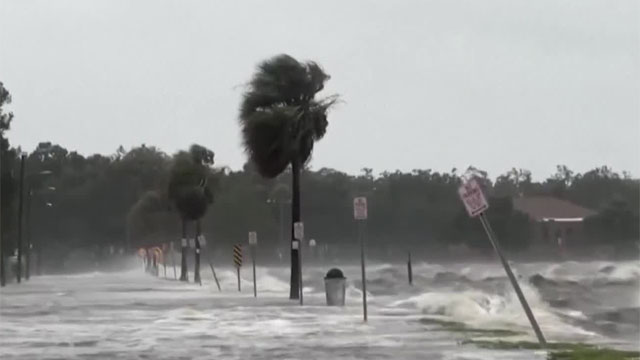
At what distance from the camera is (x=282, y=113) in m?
39.7

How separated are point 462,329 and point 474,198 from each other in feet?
19.4

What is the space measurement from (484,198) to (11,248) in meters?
74.8

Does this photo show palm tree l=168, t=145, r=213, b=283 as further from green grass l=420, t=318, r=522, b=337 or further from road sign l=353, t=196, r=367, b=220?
green grass l=420, t=318, r=522, b=337

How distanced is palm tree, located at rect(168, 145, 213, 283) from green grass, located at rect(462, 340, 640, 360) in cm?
4581

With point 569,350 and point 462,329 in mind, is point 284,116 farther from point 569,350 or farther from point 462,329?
point 569,350

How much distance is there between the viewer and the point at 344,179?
332 feet

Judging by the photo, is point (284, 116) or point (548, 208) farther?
point (548, 208)

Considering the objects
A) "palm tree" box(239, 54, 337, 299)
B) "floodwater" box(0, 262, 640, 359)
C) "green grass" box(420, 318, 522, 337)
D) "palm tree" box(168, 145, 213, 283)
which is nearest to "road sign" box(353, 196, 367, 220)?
"floodwater" box(0, 262, 640, 359)

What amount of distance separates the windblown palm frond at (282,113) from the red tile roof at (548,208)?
98.0 ft

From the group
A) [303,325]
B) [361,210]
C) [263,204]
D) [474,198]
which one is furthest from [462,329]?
[263,204]

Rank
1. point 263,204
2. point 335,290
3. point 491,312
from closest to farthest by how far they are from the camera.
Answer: point 491,312 → point 335,290 → point 263,204

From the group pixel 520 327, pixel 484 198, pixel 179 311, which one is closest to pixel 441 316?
pixel 520 327

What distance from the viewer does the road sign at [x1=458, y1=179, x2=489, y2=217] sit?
64.8 feet

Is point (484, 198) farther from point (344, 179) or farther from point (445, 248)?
point (344, 179)
